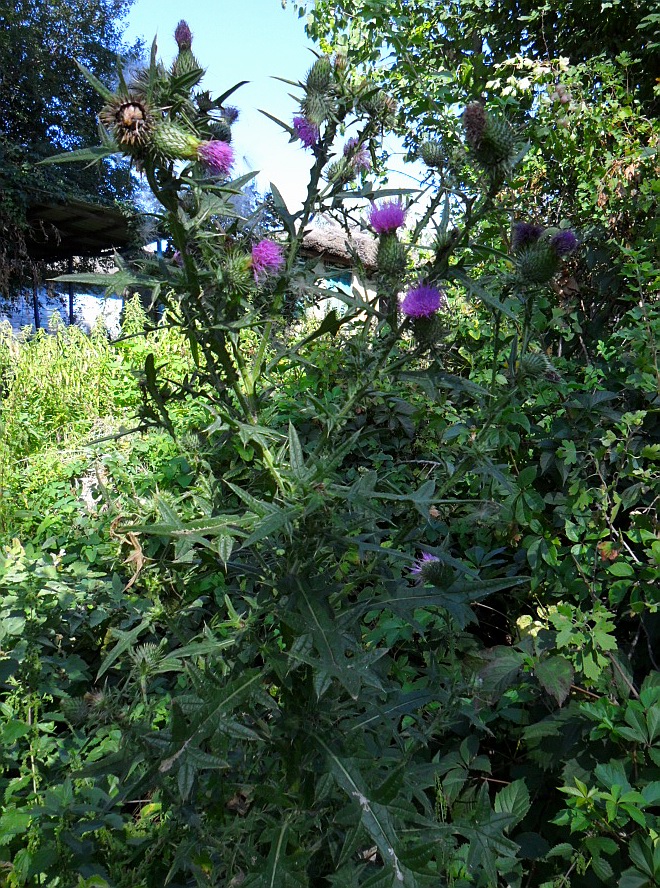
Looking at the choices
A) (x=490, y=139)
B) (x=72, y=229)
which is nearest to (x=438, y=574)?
(x=490, y=139)

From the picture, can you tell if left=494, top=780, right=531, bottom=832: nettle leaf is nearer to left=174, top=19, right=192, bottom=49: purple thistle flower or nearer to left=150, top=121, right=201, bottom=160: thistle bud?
left=150, top=121, right=201, bottom=160: thistle bud

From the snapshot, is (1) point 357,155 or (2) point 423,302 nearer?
(2) point 423,302

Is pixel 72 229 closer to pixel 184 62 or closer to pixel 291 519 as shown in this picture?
pixel 184 62

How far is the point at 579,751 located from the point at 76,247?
16282 mm

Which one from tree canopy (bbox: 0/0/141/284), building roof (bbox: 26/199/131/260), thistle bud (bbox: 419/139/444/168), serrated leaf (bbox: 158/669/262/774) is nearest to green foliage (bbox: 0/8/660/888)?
serrated leaf (bbox: 158/669/262/774)

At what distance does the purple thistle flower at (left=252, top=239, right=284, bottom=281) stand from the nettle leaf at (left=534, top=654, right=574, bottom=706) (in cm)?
112

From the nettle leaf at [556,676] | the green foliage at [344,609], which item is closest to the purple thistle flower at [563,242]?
the green foliage at [344,609]

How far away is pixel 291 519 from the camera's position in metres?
1.03

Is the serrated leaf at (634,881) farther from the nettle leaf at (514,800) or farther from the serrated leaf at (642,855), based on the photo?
the nettle leaf at (514,800)

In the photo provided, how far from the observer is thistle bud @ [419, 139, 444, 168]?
1423 millimetres

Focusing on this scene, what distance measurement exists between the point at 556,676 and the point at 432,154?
1218 mm

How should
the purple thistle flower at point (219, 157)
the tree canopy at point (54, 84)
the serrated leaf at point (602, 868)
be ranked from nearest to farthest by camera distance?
the purple thistle flower at point (219, 157) → the serrated leaf at point (602, 868) → the tree canopy at point (54, 84)

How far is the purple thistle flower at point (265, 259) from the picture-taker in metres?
1.22

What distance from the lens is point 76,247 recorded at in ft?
51.3
